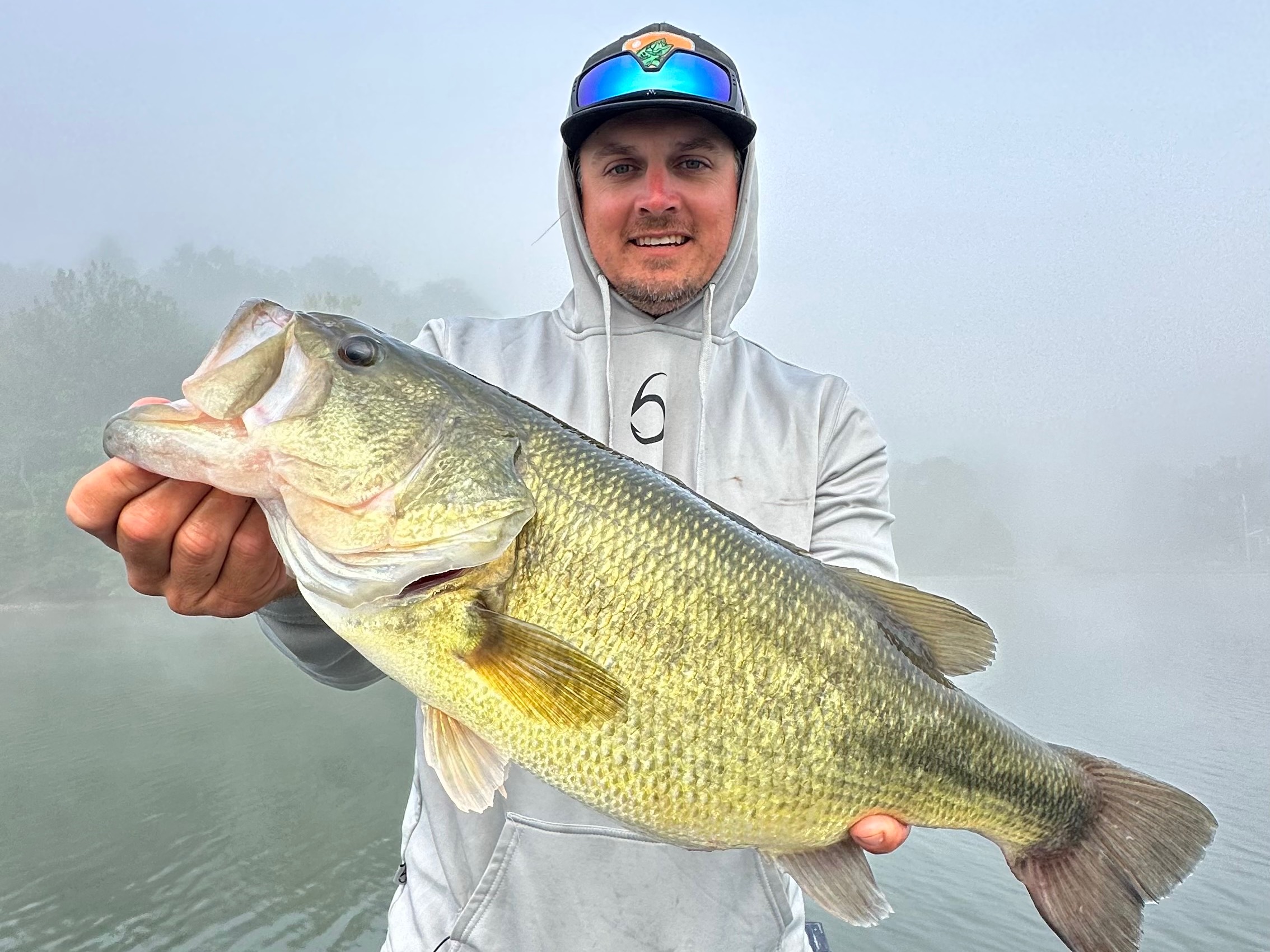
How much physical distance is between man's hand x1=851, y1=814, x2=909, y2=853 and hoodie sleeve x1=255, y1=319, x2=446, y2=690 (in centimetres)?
140

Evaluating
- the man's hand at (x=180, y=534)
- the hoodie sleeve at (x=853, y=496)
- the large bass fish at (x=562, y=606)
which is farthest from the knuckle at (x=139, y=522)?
the hoodie sleeve at (x=853, y=496)

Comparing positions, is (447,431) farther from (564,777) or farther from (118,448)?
(564,777)

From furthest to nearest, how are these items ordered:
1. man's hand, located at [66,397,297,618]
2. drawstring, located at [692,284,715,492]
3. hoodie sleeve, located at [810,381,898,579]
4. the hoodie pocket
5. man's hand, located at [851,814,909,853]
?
1. drawstring, located at [692,284,715,492]
2. hoodie sleeve, located at [810,381,898,579]
3. the hoodie pocket
4. man's hand, located at [851,814,909,853]
5. man's hand, located at [66,397,297,618]

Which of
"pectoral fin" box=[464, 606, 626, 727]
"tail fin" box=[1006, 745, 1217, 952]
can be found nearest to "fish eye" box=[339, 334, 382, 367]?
"pectoral fin" box=[464, 606, 626, 727]

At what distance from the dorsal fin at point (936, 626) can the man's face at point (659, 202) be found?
170 cm

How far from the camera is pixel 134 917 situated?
16.5m

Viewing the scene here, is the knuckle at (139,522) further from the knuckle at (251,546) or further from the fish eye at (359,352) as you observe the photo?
the fish eye at (359,352)

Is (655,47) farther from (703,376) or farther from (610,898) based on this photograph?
(610,898)

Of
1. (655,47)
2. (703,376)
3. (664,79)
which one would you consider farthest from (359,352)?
(655,47)

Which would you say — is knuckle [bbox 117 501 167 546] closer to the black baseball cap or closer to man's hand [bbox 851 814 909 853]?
man's hand [bbox 851 814 909 853]

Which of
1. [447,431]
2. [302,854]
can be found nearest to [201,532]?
[447,431]

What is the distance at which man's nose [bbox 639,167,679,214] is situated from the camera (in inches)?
131

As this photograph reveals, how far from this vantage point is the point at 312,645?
2500mm

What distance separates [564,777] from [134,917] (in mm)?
19911
